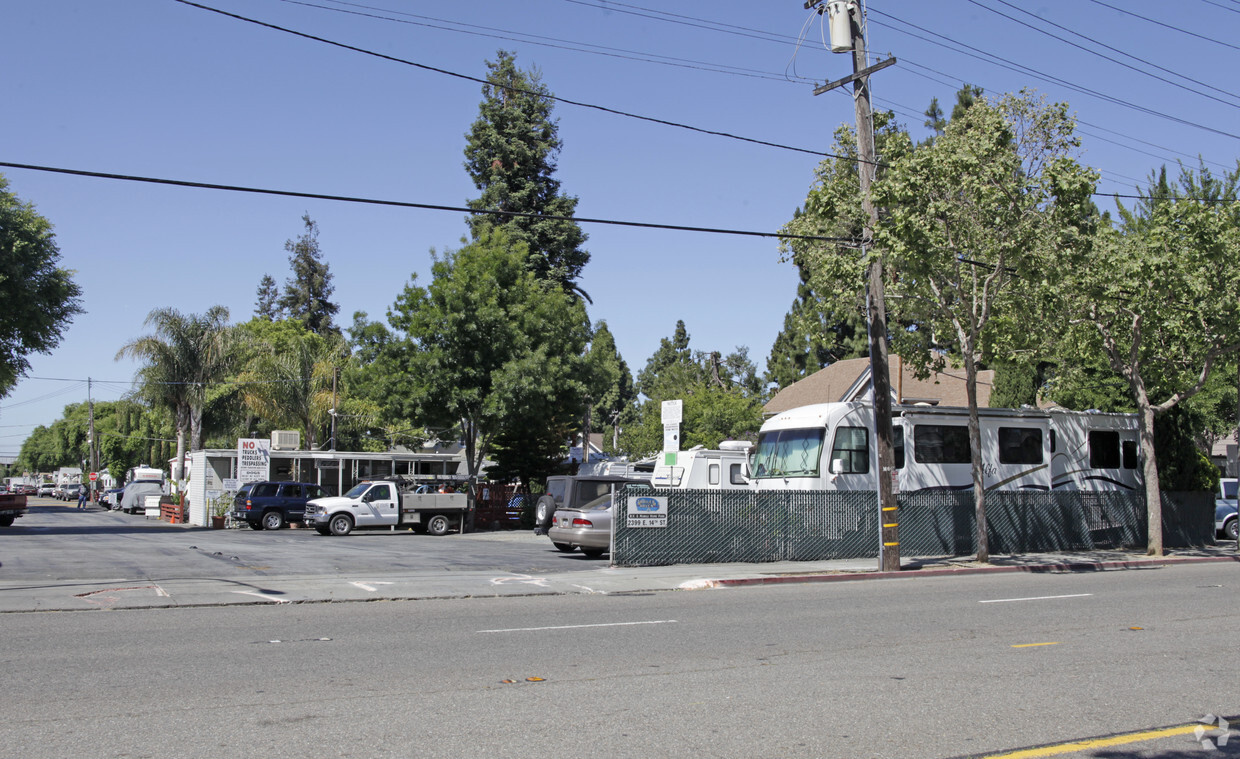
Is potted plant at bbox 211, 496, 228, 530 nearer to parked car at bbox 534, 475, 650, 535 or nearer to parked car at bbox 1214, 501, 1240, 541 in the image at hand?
parked car at bbox 534, 475, 650, 535

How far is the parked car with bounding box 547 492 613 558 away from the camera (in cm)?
2116

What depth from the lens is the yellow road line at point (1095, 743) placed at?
5.90 meters

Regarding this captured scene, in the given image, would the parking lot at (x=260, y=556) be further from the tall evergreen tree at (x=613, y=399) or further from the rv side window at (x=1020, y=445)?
the tall evergreen tree at (x=613, y=399)

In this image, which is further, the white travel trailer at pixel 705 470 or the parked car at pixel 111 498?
the parked car at pixel 111 498

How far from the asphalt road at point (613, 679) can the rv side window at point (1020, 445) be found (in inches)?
428

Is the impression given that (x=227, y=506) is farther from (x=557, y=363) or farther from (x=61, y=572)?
(x=61, y=572)

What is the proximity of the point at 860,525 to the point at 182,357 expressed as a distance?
3603 cm

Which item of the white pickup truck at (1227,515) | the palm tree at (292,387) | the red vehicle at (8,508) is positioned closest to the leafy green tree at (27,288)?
the red vehicle at (8,508)

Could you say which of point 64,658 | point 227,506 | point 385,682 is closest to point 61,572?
point 64,658

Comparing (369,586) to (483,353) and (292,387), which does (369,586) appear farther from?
(292,387)

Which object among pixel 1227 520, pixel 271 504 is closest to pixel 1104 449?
pixel 1227 520

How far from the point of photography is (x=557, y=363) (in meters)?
34.3

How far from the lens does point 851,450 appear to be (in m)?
22.4

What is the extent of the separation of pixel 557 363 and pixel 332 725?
28104 mm
